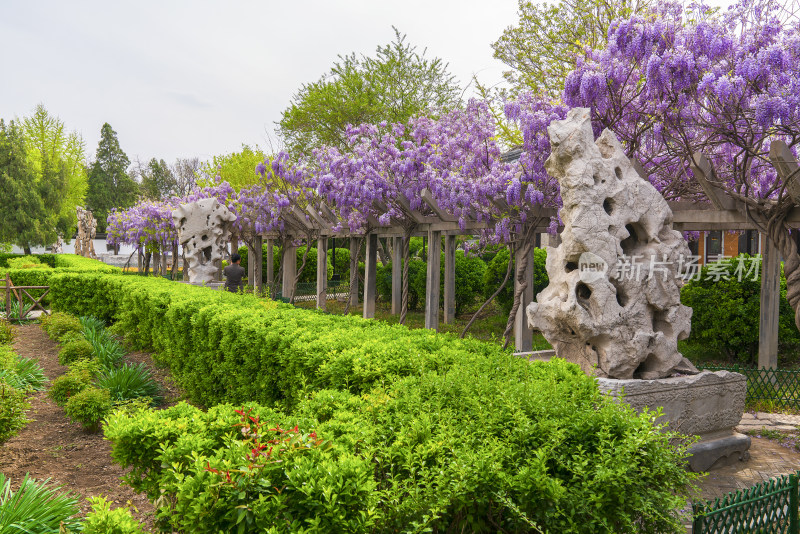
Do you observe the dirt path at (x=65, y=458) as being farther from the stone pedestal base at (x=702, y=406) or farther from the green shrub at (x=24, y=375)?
the stone pedestal base at (x=702, y=406)

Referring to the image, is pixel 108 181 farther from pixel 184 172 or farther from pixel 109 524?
pixel 109 524

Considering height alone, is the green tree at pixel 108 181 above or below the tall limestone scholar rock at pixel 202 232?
above

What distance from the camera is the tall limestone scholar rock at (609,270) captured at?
6.18 meters

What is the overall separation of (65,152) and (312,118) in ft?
82.3

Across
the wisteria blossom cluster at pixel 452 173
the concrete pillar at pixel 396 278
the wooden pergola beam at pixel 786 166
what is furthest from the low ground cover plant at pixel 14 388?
the concrete pillar at pixel 396 278

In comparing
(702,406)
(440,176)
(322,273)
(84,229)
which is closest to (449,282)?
(440,176)

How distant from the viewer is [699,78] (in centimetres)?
754

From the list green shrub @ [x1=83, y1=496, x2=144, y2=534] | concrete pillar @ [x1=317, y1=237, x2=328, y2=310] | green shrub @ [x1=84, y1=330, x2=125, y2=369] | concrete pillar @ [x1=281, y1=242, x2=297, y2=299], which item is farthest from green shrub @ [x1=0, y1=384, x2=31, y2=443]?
concrete pillar @ [x1=281, y1=242, x2=297, y2=299]

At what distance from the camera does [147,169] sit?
66.4 meters

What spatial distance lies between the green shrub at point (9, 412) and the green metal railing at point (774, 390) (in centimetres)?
901

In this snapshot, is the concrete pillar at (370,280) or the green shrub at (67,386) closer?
the green shrub at (67,386)

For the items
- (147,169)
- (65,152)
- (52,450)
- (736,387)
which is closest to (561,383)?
(736,387)

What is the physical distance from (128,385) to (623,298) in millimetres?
6331

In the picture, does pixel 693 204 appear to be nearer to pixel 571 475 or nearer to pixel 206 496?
pixel 571 475
